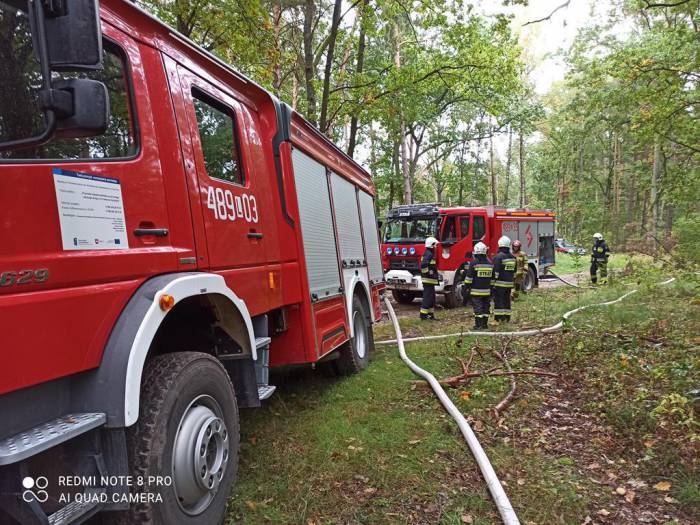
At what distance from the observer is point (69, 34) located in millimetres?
1487

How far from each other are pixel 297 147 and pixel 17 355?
289 centimetres

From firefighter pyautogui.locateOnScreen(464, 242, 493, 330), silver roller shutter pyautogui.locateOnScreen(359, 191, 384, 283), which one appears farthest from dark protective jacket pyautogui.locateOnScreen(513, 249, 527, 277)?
silver roller shutter pyautogui.locateOnScreen(359, 191, 384, 283)

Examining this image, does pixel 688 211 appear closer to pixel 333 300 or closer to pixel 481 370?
pixel 481 370

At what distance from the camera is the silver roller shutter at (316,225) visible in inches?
155

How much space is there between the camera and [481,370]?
5.32m

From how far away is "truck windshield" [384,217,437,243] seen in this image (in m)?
11.6

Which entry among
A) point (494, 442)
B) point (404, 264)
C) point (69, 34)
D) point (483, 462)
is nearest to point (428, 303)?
point (404, 264)

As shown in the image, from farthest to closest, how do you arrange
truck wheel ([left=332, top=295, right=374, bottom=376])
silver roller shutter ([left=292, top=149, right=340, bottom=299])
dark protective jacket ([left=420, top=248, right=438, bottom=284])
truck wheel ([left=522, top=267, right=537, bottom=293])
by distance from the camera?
truck wheel ([left=522, top=267, right=537, bottom=293]) < dark protective jacket ([left=420, top=248, right=438, bottom=284]) < truck wheel ([left=332, top=295, right=374, bottom=376]) < silver roller shutter ([left=292, top=149, right=340, bottom=299])

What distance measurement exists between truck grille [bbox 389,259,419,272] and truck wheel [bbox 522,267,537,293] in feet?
13.1

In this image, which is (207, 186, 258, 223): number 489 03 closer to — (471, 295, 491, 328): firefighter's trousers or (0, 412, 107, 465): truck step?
(0, 412, 107, 465): truck step

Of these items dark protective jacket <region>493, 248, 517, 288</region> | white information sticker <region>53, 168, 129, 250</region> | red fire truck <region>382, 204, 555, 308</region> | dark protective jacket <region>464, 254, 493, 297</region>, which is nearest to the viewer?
white information sticker <region>53, 168, 129, 250</region>

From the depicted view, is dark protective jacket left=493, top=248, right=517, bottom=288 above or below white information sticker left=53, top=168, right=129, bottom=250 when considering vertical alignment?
below

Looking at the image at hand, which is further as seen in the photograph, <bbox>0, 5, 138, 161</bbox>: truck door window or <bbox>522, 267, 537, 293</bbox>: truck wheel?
<bbox>522, 267, 537, 293</bbox>: truck wheel

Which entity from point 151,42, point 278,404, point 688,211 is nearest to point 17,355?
point 151,42
